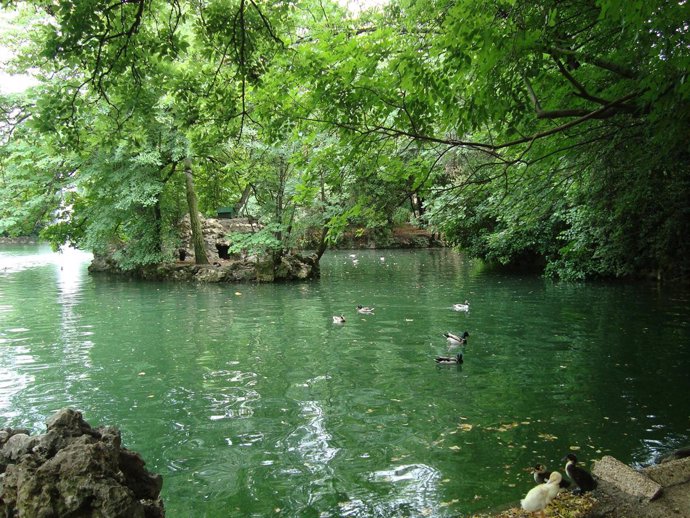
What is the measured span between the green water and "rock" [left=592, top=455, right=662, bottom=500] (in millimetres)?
783

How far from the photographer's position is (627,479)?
14.7 ft

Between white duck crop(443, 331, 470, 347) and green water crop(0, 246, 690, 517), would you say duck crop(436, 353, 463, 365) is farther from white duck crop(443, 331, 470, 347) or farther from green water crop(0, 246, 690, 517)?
white duck crop(443, 331, 470, 347)

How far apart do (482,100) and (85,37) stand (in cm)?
386

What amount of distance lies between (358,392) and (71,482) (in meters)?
5.34

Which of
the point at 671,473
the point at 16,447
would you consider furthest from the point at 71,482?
the point at 671,473

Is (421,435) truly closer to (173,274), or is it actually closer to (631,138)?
(631,138)

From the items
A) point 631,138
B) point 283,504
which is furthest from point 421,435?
point 631,138

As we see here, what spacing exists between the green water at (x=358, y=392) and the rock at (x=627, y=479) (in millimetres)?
783

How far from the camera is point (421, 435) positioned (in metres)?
6.52

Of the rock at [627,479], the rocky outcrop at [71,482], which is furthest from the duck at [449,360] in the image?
the rocky outcrop at [71,482]

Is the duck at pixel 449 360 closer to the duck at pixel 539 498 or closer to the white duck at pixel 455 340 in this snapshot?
the white duck at pixel 455 340

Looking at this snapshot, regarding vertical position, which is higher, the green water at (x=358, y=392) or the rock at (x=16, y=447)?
the rock at (x=16, y=447)

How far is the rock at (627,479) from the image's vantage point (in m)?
4.29

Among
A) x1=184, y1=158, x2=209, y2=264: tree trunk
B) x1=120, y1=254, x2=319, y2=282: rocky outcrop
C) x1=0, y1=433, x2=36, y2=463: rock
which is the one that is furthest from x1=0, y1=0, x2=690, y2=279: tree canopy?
x1=184, y1=158, x2=209, y2=264: tree trunk
